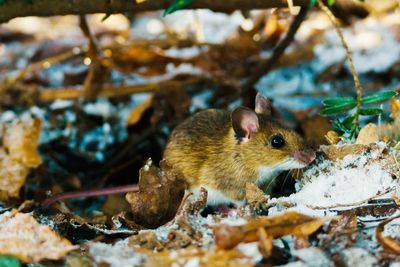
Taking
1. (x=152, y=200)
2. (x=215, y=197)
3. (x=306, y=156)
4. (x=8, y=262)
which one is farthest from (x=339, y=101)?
(x=8, y=262)

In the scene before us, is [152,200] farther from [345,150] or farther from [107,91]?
[107,91]

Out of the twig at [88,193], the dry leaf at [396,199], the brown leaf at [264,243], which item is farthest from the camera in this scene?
the twig at [88,193]

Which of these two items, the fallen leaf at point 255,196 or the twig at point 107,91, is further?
the twig at point 107,91

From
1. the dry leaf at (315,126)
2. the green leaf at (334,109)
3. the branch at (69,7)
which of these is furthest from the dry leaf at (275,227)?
the dry leaf at (315,126)

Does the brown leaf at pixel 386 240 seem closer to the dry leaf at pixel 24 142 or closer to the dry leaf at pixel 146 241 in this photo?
the dry leaf at pixel 146 241

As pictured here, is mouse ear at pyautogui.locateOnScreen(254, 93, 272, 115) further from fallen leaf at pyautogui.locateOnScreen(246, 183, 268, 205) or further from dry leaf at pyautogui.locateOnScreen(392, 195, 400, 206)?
dry leaf at pyautogui.locateOnScreen(392, 195, 400, 206)

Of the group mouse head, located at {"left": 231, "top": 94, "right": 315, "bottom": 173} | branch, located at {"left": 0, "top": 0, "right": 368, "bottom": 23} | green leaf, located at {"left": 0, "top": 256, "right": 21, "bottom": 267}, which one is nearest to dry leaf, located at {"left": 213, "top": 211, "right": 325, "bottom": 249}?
green leaf, located at {"left": 0, "top": 256, "right": 21, "bottom": 267}
